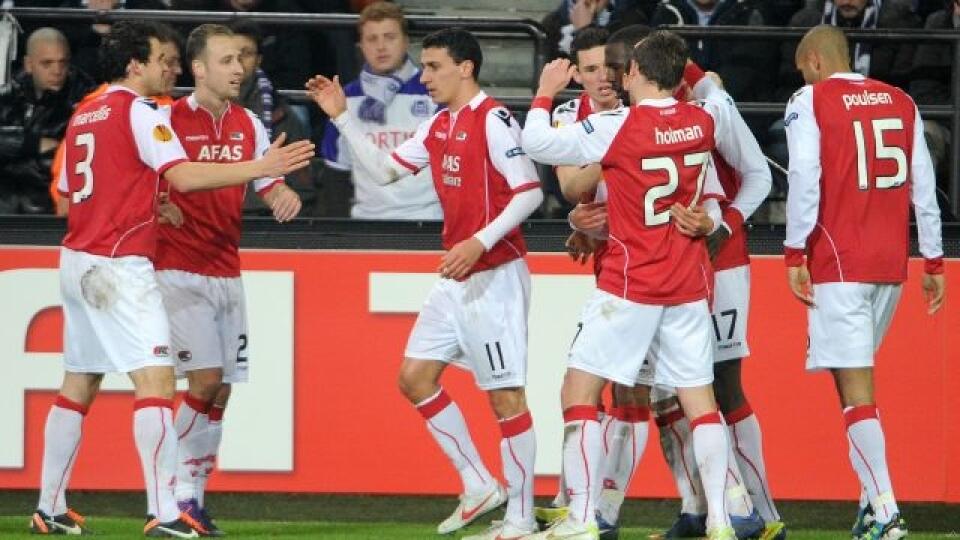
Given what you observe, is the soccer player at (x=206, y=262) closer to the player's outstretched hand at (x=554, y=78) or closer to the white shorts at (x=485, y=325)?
the white shorts at (x=485, y=325)

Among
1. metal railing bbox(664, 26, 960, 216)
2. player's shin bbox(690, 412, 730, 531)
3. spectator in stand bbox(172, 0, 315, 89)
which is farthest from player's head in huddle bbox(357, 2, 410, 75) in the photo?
player's shin bbox(690, 412, 730, 531)

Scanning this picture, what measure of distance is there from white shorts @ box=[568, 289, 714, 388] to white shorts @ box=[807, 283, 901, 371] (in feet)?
2.66

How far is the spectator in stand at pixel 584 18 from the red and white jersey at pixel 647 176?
3.33m

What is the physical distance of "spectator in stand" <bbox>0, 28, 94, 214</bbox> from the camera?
10.8 meters

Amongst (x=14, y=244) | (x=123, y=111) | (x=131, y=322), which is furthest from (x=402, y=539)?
(x=14, y=244)

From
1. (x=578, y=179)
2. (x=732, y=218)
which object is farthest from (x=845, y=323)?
(x=578, y=179)

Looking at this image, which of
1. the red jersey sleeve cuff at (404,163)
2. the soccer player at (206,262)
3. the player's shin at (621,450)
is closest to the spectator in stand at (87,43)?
the soccer player at (206,262)

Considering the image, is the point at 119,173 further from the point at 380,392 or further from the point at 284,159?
the point at 380,392

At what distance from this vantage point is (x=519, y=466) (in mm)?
8703

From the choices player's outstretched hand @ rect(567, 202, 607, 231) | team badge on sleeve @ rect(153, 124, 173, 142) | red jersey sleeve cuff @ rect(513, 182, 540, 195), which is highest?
team badge on sleeve @ rect(153, 124, 173, 142)

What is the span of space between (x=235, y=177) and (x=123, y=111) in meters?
0.57

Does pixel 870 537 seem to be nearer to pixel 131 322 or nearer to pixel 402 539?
pixel 402 539

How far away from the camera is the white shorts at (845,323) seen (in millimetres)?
8383

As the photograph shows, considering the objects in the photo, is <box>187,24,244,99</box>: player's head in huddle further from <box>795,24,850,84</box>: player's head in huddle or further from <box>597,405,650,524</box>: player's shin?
<box>795,24,850,84</box>: player's head in huddle
